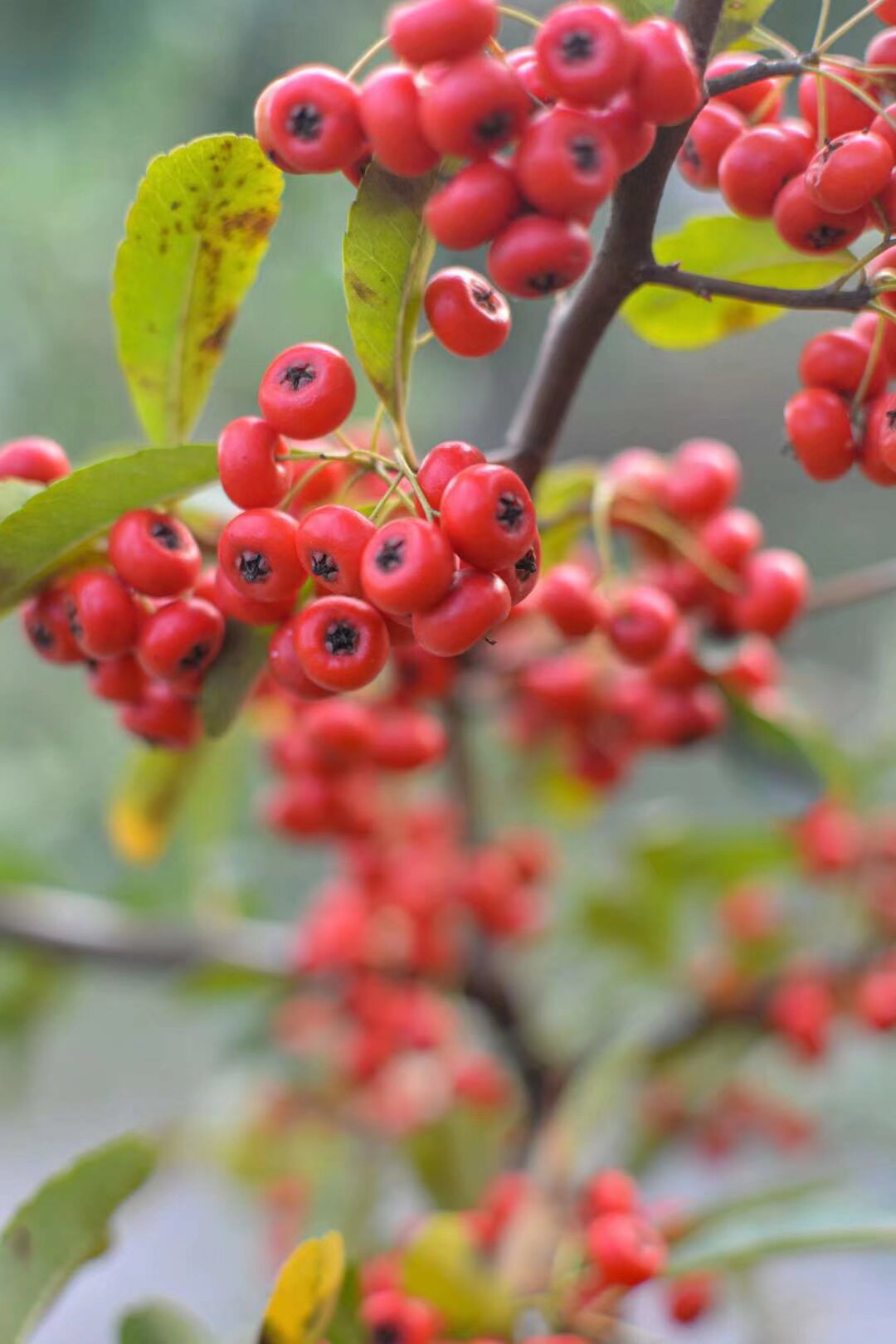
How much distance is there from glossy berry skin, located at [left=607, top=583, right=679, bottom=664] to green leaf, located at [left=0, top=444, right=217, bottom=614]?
211 millimetres

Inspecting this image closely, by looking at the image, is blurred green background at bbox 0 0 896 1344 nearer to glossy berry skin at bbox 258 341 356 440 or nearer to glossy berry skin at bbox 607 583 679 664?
glossy berry skin at bbox 607 583 679 664

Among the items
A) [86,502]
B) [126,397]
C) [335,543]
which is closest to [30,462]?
[86,502]

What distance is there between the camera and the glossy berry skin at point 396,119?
34cm

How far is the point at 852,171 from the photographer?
376mm

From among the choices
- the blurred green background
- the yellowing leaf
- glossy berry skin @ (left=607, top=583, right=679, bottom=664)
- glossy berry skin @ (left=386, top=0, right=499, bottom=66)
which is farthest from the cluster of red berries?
the blurred green background

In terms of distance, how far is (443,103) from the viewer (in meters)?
0.33

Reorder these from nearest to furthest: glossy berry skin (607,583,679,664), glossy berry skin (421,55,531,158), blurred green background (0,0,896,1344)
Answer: glossy berry skin (421,55,531,158)
glossy berry skin (607,583,679,664)
blurred green background (0,0,896,1344)

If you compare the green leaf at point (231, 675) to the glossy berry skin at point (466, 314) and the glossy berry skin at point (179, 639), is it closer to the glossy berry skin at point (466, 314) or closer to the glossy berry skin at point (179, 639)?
the glossy berry skin at point (179, 639)

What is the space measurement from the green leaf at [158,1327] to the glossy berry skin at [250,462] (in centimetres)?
35

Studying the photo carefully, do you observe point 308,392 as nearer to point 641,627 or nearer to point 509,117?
point 509,117

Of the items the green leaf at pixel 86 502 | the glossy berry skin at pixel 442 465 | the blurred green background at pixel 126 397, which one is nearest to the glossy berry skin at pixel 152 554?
the green leaf at pixel 86 502

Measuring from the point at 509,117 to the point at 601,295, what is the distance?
9cm

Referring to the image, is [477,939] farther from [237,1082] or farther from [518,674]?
[237,1082]

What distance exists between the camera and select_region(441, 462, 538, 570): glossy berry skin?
14.7 inches
